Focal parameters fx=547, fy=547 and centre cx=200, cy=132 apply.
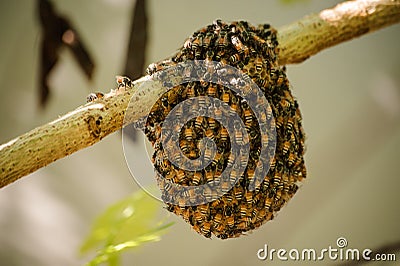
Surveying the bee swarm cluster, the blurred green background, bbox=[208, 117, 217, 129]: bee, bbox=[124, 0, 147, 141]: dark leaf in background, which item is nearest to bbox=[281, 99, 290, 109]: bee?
the bee swarm cluster

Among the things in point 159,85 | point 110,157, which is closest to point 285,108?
point 159,85

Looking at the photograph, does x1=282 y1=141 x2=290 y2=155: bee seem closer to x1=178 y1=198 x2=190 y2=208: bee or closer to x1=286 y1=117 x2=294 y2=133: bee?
x1=286 y1=117 x2=294 y2=133: bee

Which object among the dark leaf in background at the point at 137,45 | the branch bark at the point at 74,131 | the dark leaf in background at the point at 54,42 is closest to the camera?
the branch bark at the point at 74,131

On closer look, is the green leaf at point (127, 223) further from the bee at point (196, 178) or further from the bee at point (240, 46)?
the bee at point (240, 46)

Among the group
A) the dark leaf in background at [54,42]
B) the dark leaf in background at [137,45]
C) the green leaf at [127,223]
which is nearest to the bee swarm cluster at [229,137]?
the green leaf at [127,223]

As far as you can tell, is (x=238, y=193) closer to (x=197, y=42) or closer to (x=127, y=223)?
(x=197, y=42)
